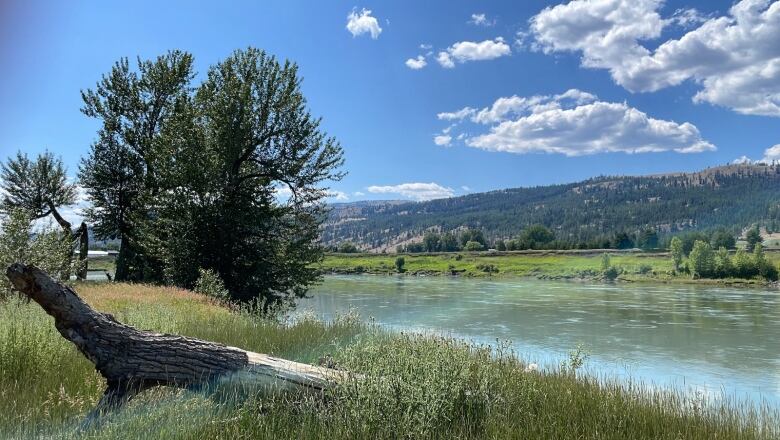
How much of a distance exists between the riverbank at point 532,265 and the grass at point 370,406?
65.7 meters

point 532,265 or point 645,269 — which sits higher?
point 645,269

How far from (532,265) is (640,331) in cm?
8150

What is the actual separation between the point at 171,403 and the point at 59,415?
1.02 metres

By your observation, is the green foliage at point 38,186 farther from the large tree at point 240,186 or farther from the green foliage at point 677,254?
the green foliage at point 677,254

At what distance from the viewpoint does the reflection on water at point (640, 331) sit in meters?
16.4

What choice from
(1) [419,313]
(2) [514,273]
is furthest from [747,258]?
(1) [419,313]

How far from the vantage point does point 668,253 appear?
104 meters

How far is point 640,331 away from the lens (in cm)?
2677

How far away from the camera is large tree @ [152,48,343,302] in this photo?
73.4 feet

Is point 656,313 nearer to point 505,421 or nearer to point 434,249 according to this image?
point 505,421

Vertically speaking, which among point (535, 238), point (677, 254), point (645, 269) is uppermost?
point (535, 238)

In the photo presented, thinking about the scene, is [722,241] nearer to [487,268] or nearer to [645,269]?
[645,269]

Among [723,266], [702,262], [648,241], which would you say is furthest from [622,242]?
[723,266]

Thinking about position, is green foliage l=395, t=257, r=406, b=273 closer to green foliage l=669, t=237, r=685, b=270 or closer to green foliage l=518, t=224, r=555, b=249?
green foliage l=669, t=237, r=685, b=270
